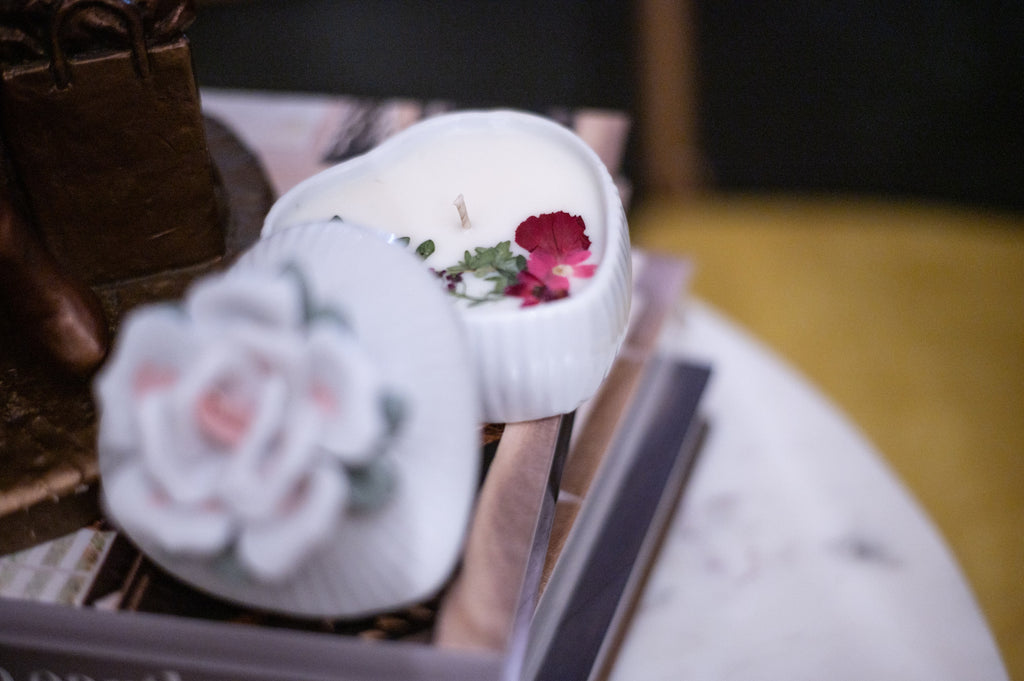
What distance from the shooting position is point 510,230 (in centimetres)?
46

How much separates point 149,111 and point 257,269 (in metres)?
0.15

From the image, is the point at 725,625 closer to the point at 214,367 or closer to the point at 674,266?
the point at 674,266

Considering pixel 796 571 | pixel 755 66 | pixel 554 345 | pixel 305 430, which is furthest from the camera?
pixel 755 66

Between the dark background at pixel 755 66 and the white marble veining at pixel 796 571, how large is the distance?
2.46 feet

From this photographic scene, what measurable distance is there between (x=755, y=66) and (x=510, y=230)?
41.8 inches

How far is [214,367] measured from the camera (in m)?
0.30

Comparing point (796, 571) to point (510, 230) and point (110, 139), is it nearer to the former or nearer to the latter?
point (510, 230)

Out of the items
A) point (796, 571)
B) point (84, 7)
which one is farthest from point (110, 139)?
point (796, 571)

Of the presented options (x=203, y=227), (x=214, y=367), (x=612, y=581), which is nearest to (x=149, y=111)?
(x=203, y=227)

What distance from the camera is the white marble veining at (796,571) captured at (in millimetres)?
564

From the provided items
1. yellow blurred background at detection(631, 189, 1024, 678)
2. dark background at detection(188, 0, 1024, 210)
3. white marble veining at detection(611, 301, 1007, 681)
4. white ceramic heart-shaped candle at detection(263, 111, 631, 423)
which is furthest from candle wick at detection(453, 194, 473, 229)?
dark background at detection(188, 0, 1024, 210)

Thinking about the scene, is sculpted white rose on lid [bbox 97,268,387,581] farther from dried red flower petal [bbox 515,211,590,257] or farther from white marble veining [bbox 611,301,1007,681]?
white marble veining [bbox 611,301,1007,681]

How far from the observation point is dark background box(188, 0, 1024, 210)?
1.31m

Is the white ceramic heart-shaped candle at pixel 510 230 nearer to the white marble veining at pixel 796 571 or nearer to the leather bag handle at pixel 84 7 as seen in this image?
the leather bag handle at pixel 84 7
